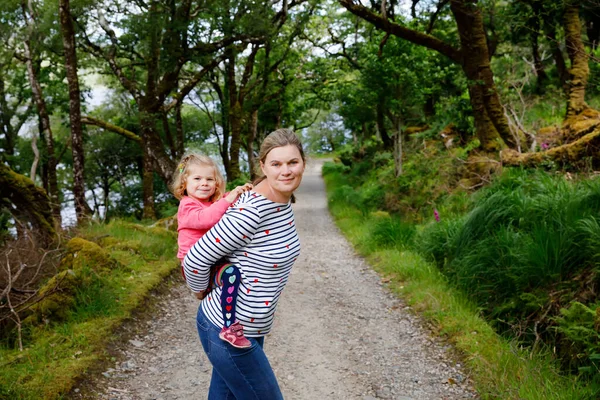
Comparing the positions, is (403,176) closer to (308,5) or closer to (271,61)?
(308,5)

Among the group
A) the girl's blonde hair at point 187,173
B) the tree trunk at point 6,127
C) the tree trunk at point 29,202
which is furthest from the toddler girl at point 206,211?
the tree trunk at point 6,127

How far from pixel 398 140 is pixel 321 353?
32.1ft

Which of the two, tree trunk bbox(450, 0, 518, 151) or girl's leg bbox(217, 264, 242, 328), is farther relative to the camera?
tree trunk bbox(450, 0, 518, 151)

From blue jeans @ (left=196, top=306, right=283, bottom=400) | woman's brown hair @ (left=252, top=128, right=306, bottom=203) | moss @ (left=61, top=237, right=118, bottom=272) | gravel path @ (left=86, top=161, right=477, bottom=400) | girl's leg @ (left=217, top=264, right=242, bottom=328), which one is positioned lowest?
gravel path @ (left=86, top=161, right=477, bottom=400)

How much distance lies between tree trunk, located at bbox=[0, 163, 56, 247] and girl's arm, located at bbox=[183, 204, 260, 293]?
19.1 ft

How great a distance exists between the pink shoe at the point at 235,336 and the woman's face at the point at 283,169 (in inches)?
22.0

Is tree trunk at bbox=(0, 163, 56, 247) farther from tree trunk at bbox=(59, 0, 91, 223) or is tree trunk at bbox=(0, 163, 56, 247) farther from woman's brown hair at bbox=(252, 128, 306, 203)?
woman's brown hair at bbox=(252, 128, 306, 203)

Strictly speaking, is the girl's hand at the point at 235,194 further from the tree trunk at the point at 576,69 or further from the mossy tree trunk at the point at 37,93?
the mossy tree trunk at the point at 37,93

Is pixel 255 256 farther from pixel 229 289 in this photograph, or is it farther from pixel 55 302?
pixel 55 302

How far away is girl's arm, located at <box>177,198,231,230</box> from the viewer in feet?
6.82

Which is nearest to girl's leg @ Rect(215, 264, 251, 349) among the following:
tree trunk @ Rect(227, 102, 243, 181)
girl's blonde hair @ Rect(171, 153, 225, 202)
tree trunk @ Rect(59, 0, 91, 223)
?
girl's blonde hair @ Rect(171, 153, 225, 202)

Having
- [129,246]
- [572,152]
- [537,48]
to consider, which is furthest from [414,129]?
[129,246]

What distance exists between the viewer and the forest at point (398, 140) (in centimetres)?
480

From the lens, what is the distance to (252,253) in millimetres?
1963
